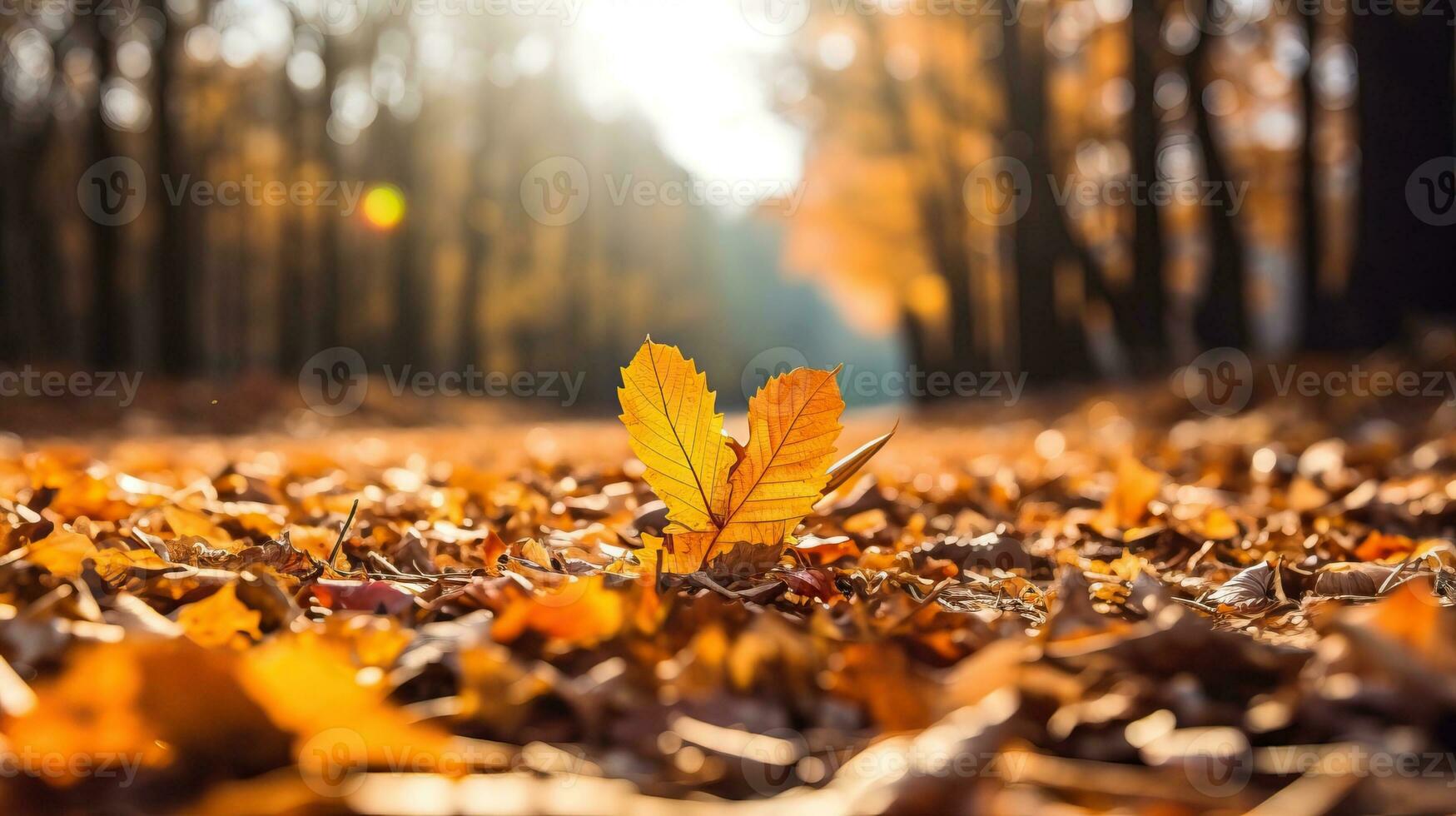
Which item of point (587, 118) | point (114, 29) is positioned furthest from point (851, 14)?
point (587, 118)

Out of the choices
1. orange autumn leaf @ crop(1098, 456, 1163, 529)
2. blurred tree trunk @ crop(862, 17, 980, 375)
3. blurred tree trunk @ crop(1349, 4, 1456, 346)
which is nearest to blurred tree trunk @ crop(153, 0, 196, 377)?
blurred tree trunk @ crop(862, 17, 980, 375)

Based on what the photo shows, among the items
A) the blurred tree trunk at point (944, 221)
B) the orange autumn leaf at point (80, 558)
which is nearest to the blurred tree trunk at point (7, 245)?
the blurred tree trunk at point (944, 221)

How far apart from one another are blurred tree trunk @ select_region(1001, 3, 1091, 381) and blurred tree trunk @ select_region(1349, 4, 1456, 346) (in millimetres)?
5225

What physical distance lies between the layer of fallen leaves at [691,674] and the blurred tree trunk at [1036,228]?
1179 centimetres

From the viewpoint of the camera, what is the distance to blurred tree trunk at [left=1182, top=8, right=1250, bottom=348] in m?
9.40

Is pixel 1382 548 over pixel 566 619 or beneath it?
beneath

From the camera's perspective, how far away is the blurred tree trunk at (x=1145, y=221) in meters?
10.3

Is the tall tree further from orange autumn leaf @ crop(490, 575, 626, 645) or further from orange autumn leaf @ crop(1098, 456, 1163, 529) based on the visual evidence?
orange autumn leaf @ crop(490, 575, 626, 645)

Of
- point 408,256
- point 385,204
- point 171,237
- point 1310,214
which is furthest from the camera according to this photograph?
point 408,256

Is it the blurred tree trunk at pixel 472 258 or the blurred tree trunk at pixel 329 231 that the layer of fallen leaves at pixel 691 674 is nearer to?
the blurred tree trunk at pixel 329 231

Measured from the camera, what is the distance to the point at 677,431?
1.45 meters

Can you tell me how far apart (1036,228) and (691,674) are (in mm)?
13344

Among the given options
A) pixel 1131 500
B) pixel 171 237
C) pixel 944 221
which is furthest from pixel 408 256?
pixel 1131 500

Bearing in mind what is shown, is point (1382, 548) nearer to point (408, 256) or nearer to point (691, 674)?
point (691, 674)
